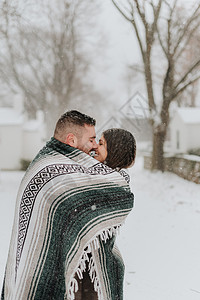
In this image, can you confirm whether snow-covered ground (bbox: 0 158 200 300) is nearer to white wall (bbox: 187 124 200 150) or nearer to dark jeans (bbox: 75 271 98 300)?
dark jeans (bbox: 75 271 98 300)

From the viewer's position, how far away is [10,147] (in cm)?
2066

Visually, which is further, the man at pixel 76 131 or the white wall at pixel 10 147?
the white wall at pixel 10 147

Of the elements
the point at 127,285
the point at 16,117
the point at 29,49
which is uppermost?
the point at 29,49

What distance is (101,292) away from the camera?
1.85 m

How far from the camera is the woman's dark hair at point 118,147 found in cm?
189

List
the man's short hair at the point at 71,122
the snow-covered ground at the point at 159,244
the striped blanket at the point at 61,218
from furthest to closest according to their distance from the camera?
1. the snow-covered ground at the point at 159,244
2. the man's short hair at the point at 71,122
3. the striped blanket at the point at 61,218

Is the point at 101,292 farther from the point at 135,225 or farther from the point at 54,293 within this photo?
the point at 135,225

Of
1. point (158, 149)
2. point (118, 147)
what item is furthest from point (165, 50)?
point (118, 147)

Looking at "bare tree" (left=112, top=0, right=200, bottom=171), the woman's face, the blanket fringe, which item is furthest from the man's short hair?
"bare tree" (left=112, top=0, right=200, bottom=171)

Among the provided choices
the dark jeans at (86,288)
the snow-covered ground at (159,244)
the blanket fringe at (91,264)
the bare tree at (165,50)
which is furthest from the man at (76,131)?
the bare tree at (165,50)

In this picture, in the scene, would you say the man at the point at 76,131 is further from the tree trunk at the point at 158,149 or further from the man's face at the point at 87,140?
the tree trunk at the point at 158,149

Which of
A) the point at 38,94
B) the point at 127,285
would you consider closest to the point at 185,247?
the point at 127,285

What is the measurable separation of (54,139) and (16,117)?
68.0ft

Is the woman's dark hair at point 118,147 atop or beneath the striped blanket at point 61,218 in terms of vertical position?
atop
